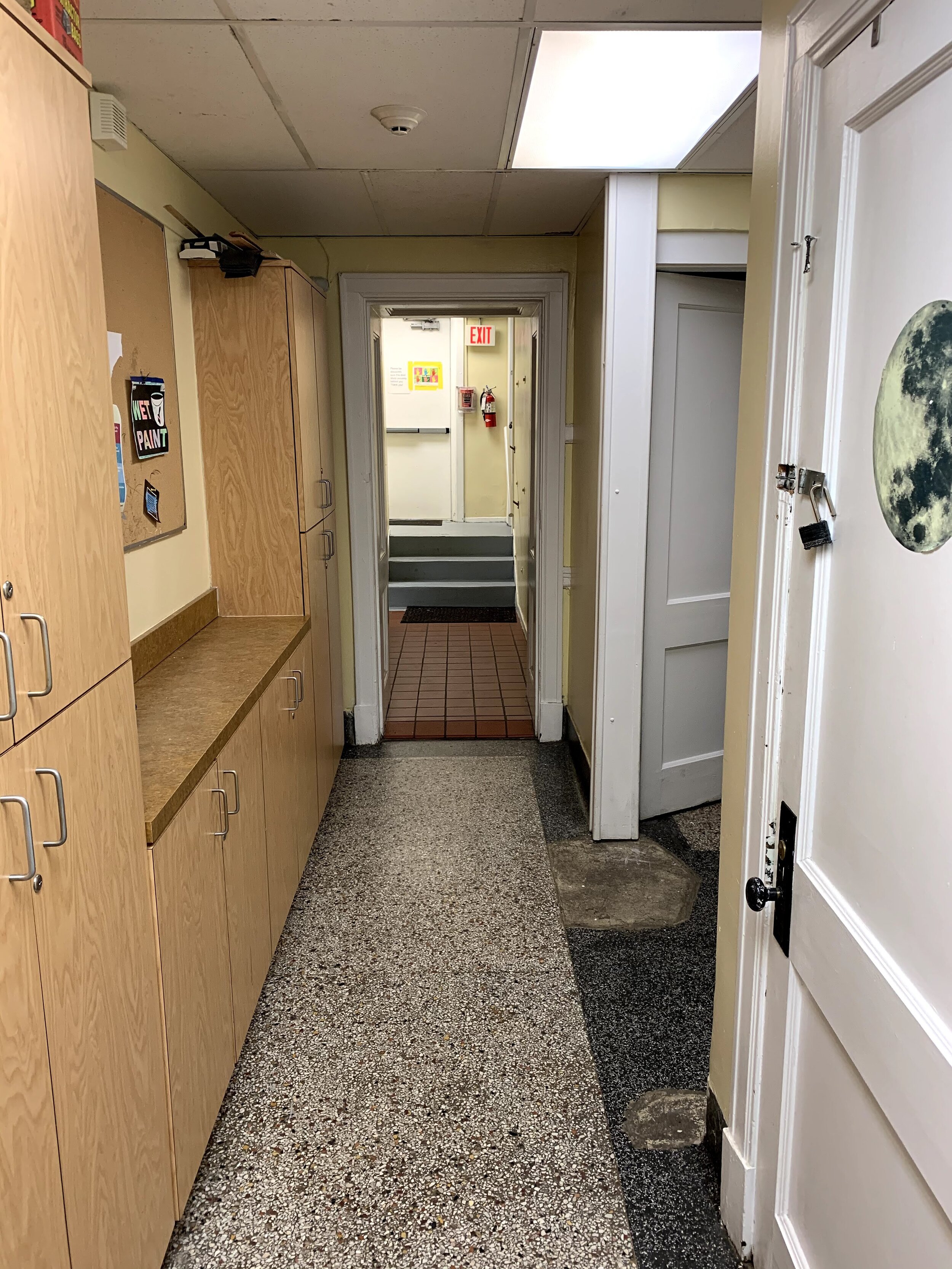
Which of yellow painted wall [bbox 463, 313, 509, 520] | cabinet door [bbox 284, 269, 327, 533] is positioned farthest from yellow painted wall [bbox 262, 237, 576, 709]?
yellow painted wall [bbox 463, 313, 509, 520]

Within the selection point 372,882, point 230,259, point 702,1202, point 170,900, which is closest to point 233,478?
point 230,259

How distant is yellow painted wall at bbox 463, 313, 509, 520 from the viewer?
345 inches

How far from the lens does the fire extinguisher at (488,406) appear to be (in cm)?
872

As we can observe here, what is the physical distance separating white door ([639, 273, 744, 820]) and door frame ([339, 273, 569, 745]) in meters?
0.97

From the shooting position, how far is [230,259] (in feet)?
10.2

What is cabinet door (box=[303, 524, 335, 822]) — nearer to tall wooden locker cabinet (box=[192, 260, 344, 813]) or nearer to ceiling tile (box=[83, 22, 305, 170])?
tall wooden locker cabinet (box=[192, 260, 344, 813])

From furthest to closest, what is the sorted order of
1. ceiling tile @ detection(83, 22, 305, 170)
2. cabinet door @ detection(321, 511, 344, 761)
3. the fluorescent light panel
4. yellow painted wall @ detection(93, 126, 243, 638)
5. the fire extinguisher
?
the fire extinguisher < cabinet door @ detection(321, 511, 344, 761) < yellow painted wall @ detection(93, 126, 243, 638) < the fluorescent light panel < ceiling tile @ detection(83, 22, 305, 170)

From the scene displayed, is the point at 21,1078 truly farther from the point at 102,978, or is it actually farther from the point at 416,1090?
the point at 416,1090

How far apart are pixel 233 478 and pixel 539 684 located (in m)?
2.01

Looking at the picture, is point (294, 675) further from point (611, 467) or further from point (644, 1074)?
point (644, 1074)

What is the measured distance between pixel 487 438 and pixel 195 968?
7.52m

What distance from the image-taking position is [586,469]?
400cm

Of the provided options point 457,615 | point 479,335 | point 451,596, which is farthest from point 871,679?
point 479,335

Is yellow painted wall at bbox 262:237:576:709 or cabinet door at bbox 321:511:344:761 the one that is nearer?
cabinet door at bbox 321:511:344:761
